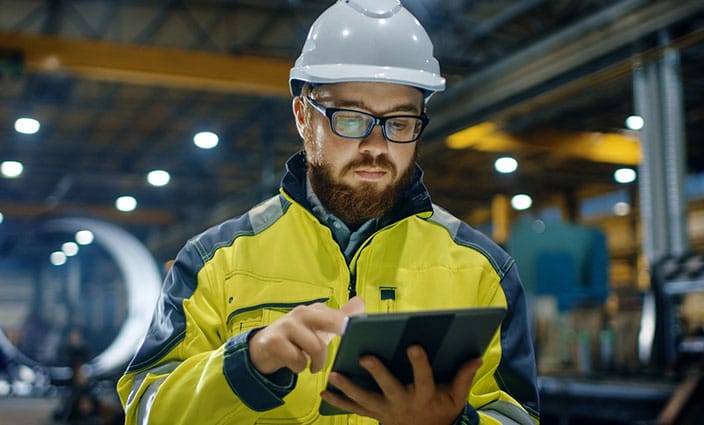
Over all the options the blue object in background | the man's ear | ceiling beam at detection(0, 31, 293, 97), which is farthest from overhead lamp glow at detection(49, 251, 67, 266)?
the man's ear

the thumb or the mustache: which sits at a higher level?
the mustache

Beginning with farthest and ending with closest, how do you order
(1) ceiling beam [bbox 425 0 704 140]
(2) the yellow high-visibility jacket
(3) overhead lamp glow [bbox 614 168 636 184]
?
(3) overhead lamp glow [bbox 614 168 636 184]
(1) ceiling beam [bbox 425 0 704 140]
(2) the yellow high-visibility jacket

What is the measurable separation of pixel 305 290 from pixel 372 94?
377 millimetres

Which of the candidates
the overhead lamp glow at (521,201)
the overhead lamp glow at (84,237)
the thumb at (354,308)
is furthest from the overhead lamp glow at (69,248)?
the thumb at (354,308)

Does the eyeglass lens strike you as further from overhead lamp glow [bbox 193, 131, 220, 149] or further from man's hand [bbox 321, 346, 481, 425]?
overhead lamp glow [bbox 193, 131, 220, 149]

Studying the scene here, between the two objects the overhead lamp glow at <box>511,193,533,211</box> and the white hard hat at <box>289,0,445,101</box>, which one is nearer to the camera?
the white hard hat at <box>289,0,445,101</box>

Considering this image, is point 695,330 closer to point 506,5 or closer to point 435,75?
point 435,75

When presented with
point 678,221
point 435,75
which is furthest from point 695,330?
point 435,75

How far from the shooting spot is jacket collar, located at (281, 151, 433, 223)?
1.55 metres

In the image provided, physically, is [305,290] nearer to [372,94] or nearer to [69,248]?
[372,94]

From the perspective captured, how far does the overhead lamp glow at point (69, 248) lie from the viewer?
36.6 feet

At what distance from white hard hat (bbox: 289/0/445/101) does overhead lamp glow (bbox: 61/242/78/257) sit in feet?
33.7

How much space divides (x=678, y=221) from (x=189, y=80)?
5.62 metres

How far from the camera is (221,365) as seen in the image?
1.26 m
